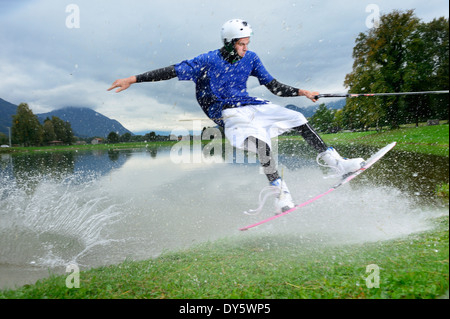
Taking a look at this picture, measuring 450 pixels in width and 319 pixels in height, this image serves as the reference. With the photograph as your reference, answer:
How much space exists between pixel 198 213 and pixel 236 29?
5.91 metres

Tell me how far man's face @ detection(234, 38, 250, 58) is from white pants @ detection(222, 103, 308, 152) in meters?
0.76

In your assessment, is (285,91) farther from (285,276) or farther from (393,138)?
(285,276)

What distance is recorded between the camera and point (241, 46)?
349 cm

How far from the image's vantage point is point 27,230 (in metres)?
8.14

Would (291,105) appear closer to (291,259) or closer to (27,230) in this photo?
(291,259)

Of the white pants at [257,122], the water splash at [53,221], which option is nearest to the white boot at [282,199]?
Result: the white pants at [257,122]

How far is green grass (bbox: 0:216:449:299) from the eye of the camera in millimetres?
2881

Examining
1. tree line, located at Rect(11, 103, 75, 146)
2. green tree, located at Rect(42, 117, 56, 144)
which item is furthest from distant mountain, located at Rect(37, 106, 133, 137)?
green tree, located at Rect(42, 117, 56, 144)

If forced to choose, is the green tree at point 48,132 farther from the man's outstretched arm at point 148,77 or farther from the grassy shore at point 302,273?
the man's outstretched arm at point 148,77

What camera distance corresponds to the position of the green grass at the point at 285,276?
9.45 feet

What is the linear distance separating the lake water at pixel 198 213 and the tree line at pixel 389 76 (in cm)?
67
